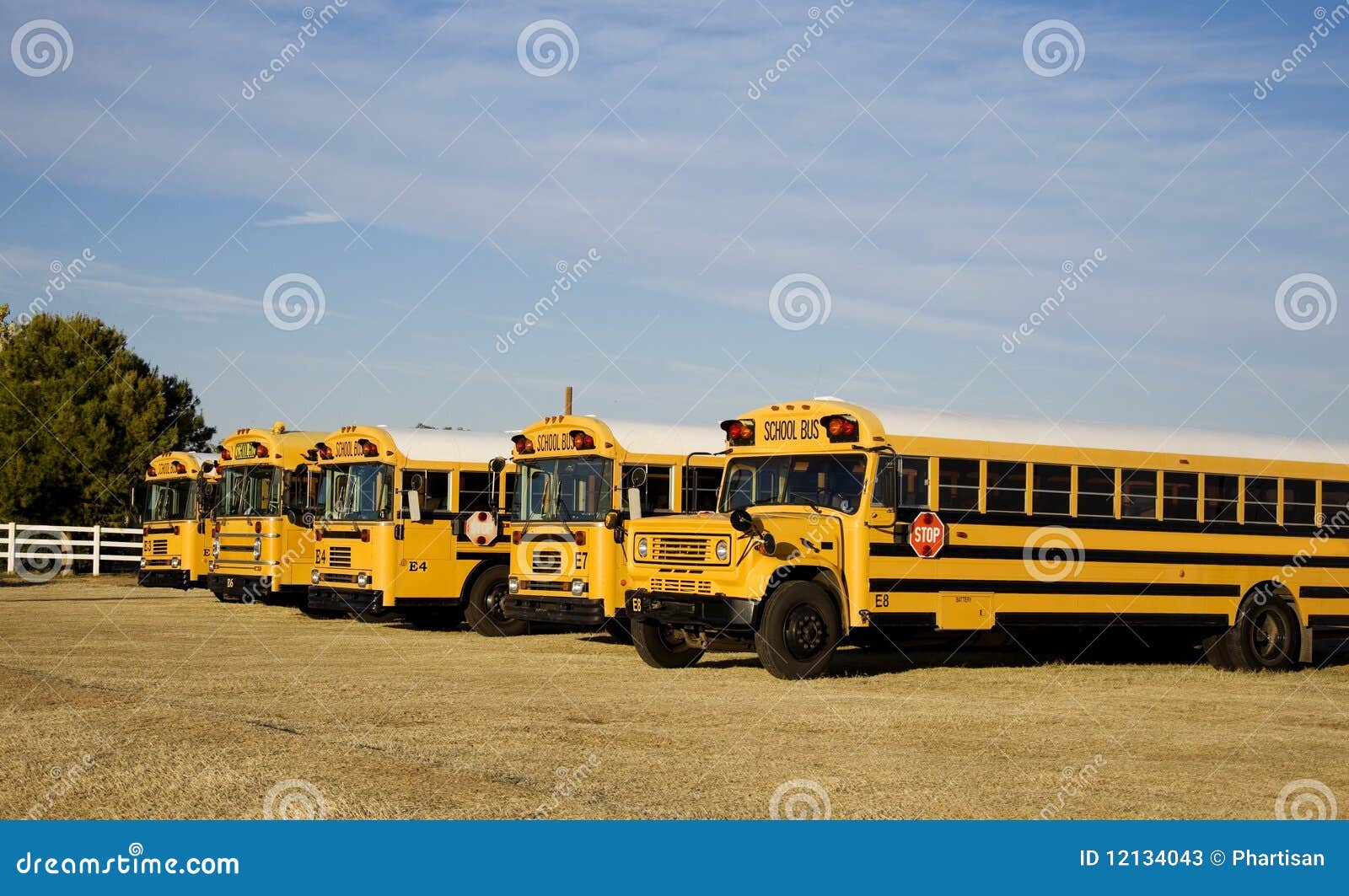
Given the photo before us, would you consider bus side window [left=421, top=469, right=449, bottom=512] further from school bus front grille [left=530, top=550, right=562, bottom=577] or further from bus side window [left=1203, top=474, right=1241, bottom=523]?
bus side window [left=1203, top=474, right=1241, bottom=523]

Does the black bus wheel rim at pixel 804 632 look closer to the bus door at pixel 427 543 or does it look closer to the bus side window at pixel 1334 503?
the bus side window at pixel 1334 503

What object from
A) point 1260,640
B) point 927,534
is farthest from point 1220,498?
point 927,534

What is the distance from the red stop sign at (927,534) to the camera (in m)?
14.2

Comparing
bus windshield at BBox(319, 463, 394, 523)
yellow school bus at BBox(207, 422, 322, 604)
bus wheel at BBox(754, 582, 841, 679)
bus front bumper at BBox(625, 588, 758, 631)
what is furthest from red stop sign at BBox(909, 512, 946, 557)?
yellow school bus at BBox(207, 422, 322, 604)

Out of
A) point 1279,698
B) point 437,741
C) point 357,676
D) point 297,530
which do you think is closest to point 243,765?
point 437,741

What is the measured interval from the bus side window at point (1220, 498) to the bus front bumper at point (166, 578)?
51.2ft

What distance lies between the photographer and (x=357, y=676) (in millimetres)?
13844

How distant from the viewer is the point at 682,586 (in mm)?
14305

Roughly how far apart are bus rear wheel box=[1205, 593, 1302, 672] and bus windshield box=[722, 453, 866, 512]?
505 centimetres

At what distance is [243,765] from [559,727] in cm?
263

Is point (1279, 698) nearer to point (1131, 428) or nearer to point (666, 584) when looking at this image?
point (1131, 428)

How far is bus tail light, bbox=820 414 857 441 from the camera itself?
14.2m

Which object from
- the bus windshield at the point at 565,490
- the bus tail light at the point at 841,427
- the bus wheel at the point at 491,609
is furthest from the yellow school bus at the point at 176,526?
the bus tail light at the point at 841,427

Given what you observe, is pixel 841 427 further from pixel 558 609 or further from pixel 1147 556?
pixel 558 609
